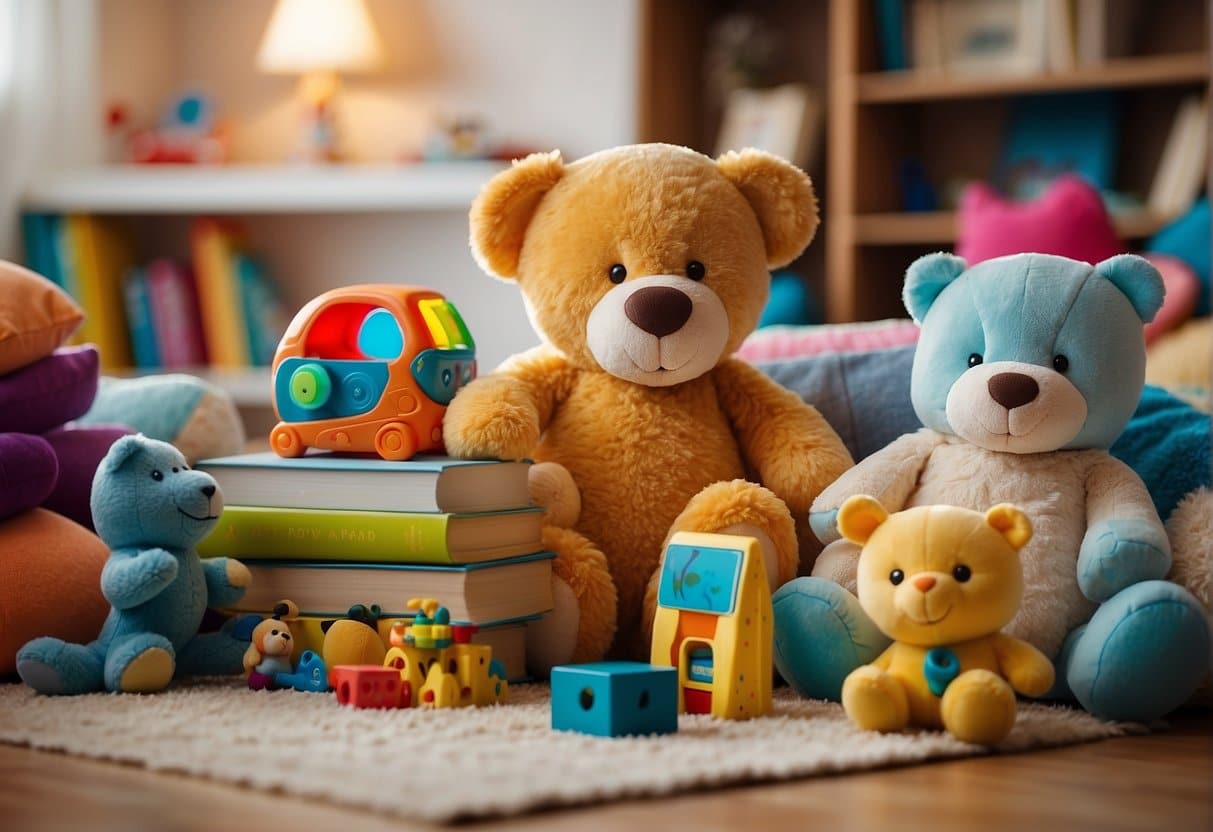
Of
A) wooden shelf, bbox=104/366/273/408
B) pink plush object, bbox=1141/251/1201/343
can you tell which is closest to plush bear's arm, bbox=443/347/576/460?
pink plush object, bbox=1141/251/1201/343

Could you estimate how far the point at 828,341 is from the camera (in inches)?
77.1

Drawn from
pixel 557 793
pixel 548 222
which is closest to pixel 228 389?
pixel 548 222

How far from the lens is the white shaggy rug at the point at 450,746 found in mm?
1004

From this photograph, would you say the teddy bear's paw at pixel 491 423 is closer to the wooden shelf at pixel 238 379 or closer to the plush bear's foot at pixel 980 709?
the plush bear's foot at pixel 980 709

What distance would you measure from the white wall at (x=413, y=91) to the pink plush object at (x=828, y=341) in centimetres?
104

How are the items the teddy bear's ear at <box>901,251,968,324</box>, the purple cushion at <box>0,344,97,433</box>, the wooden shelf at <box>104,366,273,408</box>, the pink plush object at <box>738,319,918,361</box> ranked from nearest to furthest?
1. the teddy bear's ear at <box>901,251,968,324</box>
2. the purple cushion at <box>0,344,97,433</box>
3. the pink plush object at <box>738,319,918,361</box>
4. the wooden shelf at <box>104,366,273,408</box>

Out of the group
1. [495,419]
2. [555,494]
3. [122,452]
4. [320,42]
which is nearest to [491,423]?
[495,419]

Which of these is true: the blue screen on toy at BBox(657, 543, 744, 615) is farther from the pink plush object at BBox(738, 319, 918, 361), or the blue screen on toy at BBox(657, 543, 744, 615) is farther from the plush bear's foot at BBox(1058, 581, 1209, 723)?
the pink plush object at BBox(738, 319, 918, 361)

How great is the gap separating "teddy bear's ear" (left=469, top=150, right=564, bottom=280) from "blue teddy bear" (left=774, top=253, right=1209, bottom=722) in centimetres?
38

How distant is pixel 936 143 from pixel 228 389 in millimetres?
1442

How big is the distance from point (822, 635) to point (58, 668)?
0.64m

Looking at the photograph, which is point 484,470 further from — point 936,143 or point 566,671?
point 936,143

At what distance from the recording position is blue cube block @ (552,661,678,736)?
3.84 ft

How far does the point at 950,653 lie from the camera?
121 cm
